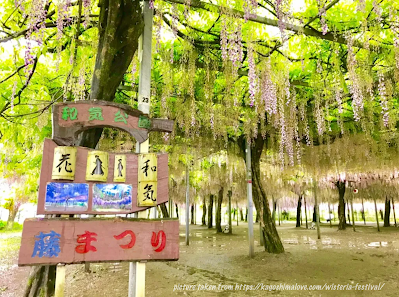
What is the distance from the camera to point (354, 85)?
3520 millimetres

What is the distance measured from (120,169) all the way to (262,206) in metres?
5.31

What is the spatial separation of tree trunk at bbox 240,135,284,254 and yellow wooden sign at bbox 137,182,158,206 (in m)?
5.10

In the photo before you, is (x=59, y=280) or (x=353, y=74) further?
(x=353, y=74)

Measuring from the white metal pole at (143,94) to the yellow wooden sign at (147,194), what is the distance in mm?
296

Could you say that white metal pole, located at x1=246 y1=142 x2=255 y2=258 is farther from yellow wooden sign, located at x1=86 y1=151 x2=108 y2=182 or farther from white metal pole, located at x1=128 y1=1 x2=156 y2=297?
yellow wooden sign, located at x1=86 y1=151 x2=108 y2=182

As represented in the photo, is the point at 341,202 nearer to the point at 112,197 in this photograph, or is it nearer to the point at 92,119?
the point at 112,197

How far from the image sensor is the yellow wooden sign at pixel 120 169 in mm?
2051

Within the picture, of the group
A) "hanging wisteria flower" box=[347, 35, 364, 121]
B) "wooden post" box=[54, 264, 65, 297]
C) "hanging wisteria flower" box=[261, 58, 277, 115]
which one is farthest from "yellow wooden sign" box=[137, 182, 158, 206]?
"hanging wisteria flower" box=[347, 35, 364, 121]

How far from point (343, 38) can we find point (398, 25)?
1.93ft

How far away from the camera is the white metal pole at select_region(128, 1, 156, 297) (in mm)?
2020

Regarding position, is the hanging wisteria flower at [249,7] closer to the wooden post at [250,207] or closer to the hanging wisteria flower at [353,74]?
the hanging wisteria flower at [353,74]

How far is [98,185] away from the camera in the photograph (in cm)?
200

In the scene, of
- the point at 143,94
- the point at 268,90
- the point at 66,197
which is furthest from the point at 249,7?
the point at 66,197

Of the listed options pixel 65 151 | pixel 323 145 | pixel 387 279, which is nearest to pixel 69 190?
pixel 65 151
